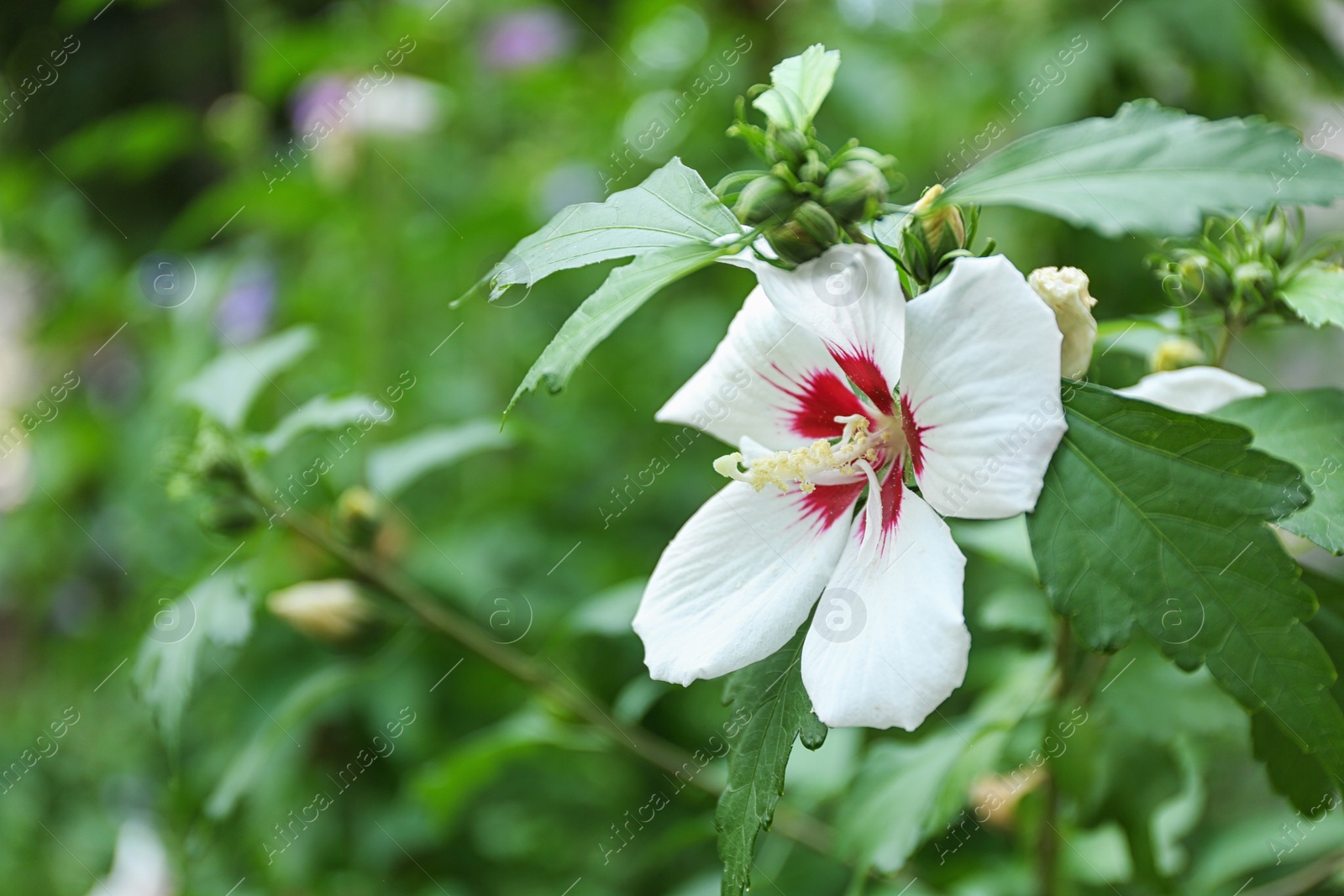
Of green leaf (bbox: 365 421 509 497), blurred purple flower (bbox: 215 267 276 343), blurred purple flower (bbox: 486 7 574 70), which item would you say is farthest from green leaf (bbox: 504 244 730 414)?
blurred purple flower (bbox: 486 7 574 70)

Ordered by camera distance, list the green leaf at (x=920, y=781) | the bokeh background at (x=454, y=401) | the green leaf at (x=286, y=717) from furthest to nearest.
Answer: the bokeh background at (x=454, y=401) < the green leaf at (x=286, y=717) < the green leaf at (x=920, y=781)

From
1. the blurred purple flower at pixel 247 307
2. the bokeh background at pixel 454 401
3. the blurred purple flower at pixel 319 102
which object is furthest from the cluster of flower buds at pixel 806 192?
the blurred purple flower at pixel 247 307

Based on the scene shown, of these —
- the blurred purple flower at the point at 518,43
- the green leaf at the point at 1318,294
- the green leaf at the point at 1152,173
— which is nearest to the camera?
the green leaf at the point at 1152,173

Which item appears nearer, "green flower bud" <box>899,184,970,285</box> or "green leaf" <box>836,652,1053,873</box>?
"green flower bud" <box>899,184,970,285</box>

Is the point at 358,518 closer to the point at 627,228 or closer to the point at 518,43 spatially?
the point at 627,228

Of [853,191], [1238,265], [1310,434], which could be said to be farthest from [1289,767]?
[853,191]

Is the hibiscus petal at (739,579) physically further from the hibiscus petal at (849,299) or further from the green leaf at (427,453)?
the green leaf at (427,453)

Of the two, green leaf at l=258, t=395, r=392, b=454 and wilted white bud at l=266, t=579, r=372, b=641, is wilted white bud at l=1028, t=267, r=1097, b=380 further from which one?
wilted white bud at l=266, t=579, r=372, b=641
